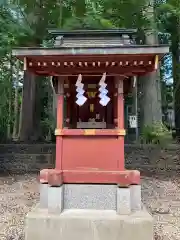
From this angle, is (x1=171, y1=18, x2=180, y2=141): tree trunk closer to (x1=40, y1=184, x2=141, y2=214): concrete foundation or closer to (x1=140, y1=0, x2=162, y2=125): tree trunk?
(x1=140, y1=0, x2=162, y2=125): tree trunk

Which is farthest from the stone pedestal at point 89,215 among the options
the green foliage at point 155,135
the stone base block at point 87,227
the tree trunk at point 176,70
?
the tree trunk at point 176,70

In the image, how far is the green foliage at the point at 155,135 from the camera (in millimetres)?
10227

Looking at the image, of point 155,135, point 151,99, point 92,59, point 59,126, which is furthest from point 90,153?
point 151,99

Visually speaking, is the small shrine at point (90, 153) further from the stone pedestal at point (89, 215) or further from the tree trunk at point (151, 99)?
the tree trunk at point (151, 99)

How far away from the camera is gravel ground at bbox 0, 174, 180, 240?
5445 mm

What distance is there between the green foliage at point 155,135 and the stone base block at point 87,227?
5398mm

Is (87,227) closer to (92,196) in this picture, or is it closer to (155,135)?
(92,196)

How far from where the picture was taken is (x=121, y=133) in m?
5.43

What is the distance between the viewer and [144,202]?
7316 mm

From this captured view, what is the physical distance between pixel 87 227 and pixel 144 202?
264cm

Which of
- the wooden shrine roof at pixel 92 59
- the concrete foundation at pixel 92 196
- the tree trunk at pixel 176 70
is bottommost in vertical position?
the concrete foundation at pixel 92 196

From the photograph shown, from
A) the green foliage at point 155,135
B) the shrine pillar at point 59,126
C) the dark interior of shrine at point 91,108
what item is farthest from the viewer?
the green foliage at point 155,135

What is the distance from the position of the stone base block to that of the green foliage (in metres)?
5.40

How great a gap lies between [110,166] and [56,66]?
1972mm
